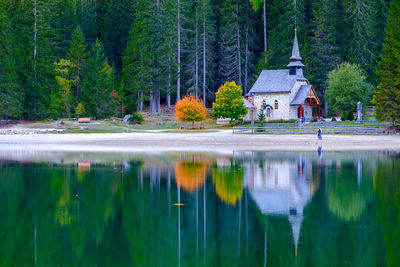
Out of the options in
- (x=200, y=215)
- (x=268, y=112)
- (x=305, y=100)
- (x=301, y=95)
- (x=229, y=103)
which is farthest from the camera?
(x=268, y=112)

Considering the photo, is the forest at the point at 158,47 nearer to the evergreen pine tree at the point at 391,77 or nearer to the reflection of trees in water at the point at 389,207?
the evergreen pine tree at the point at 391,77

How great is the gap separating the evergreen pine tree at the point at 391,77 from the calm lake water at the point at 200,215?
96.7 feet

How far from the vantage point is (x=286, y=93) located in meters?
72.4

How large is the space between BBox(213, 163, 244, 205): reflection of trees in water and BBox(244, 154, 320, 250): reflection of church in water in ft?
1.26

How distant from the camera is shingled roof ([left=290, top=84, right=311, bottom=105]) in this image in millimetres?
71000

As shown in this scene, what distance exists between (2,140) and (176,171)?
101 ft

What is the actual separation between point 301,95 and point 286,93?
2074mm

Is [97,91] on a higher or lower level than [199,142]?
higher

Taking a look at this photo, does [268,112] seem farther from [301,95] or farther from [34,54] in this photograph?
[34,54]

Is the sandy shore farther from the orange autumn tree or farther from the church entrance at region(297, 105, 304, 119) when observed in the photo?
the church entrance at region(297, 105, 304, 119)

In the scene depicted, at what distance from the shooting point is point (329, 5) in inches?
3051

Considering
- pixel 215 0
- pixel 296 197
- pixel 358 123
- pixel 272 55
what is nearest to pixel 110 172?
pixel 296 197

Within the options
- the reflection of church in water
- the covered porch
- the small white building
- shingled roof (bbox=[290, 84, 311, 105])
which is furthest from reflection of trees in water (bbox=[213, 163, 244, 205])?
the small white building

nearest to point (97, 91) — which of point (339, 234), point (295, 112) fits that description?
point (295, 112)
